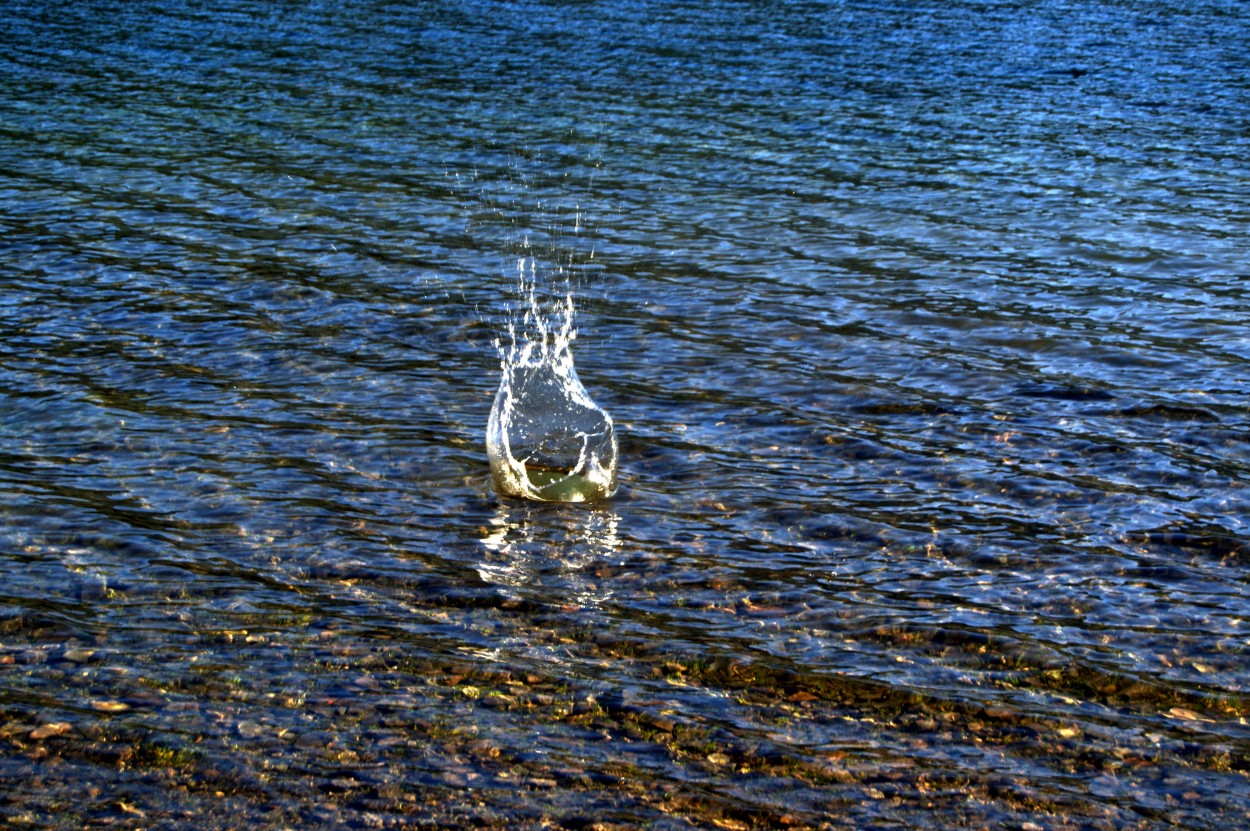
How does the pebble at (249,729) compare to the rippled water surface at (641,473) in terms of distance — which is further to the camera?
the pebble at (249,729)

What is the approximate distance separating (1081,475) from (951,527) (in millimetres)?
1341

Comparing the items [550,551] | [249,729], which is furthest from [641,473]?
[249,729]

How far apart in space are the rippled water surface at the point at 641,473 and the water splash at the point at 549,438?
0.82 ft

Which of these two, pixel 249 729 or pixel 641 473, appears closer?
pixel 249 729

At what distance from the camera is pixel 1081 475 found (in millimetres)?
9688

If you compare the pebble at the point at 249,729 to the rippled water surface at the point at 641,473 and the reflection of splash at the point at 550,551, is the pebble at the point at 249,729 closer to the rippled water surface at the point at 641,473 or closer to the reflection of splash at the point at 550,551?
the rippled water surface at the point at 641,473

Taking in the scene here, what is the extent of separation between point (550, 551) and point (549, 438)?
1.44 metres

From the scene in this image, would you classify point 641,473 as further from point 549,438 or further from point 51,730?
point 51,730

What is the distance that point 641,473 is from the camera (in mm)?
9930

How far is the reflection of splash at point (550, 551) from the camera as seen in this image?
8180 mm

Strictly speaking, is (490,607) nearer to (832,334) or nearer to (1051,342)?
(832,334)

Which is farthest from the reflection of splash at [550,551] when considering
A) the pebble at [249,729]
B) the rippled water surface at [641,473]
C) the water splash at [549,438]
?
the pebble at [249,729]

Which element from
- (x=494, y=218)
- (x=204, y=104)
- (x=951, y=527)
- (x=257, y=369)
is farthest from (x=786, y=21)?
(x=951, y=527)

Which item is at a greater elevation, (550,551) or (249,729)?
(550,551)
